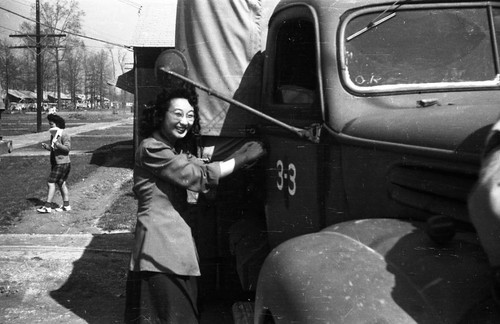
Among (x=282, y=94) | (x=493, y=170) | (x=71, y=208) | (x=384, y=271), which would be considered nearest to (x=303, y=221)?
(x=282, y=94)

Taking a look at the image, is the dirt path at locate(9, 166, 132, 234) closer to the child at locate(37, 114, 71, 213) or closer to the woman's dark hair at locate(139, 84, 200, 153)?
the child at locate(37, 114, 71, 213)

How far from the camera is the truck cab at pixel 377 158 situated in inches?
82.8

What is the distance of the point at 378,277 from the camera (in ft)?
6.99

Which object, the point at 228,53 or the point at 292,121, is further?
the point at 228,53

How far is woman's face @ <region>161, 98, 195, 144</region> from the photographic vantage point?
11.6 ft

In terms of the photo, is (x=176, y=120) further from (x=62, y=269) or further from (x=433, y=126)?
(x=62, y=269)

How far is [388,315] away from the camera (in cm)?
199

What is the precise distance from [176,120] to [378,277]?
1.73 meters

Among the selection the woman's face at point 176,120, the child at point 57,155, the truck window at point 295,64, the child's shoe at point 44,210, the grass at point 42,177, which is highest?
the truck window at point 295,64

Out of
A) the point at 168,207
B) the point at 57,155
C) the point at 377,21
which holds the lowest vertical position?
the point at 57,155

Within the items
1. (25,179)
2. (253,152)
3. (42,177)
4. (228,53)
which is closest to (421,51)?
(253,152)

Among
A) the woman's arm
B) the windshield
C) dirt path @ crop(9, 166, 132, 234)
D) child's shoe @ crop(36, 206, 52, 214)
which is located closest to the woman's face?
the woman's arm

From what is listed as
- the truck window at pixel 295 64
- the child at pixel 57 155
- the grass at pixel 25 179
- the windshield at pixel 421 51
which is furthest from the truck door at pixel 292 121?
the child at pixel 57 155

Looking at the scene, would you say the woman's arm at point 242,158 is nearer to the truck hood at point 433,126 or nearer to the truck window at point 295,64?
the truck window at point 295,64
